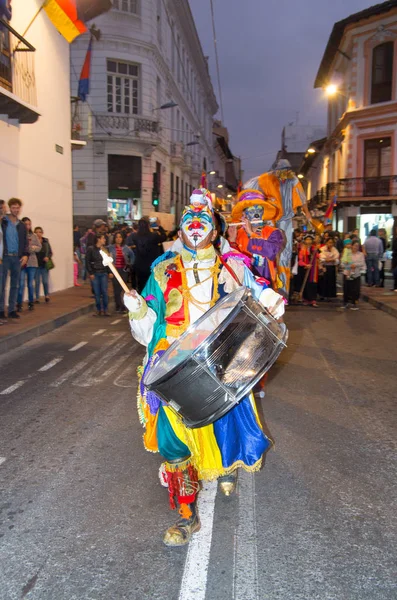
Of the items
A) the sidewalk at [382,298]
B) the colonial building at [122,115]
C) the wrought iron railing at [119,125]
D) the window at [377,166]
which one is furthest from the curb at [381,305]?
the wrought iron railing at [119,125]

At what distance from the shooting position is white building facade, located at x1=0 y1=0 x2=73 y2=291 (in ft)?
37.1

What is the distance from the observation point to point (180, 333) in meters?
3.20

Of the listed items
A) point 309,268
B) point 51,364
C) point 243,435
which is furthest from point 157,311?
point 309,268

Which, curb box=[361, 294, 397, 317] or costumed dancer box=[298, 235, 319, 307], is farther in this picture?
costumed dancer box=[298, 235, 319, 307]

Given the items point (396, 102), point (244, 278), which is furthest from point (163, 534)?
point (396, 102)

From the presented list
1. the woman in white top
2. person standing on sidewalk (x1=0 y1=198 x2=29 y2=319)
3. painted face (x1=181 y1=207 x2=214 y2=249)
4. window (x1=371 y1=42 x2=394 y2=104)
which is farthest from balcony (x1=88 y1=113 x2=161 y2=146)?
painted face (x1=181 y1=207 x2=214 y2=249)

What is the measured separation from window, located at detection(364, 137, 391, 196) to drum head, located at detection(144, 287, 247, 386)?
27482 millimetres

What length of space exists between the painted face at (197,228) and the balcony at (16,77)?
8.23 metres

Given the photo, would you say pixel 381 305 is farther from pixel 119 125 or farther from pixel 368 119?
pixel 368 119

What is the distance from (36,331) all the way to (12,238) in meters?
1.83

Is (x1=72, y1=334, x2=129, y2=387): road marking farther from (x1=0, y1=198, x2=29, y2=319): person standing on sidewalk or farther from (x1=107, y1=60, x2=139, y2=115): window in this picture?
(x1=107, y1=60, x2=139, y2=115): window

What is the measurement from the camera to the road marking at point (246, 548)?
254cm

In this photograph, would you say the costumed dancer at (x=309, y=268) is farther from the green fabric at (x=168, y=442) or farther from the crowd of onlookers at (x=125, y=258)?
the green fabric at (x=168, y=442)

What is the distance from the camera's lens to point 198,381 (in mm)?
2715
